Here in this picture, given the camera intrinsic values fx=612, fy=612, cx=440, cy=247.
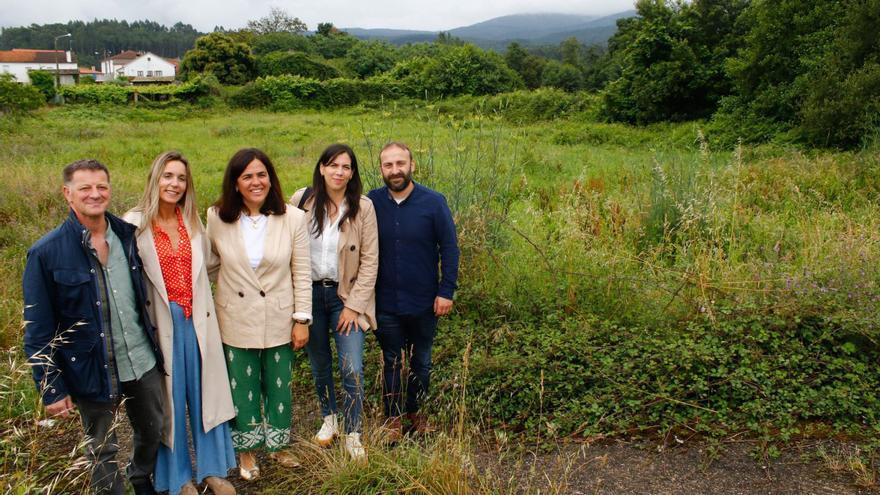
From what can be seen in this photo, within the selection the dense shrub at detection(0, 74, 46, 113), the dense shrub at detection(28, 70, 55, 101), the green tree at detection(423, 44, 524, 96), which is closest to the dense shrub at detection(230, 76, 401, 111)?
the green tree at detection(423, 44, 524, 96)

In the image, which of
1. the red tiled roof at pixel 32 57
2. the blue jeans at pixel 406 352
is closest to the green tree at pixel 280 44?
the red tiled roof at pixel 32 57

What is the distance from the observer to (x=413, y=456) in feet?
10.3

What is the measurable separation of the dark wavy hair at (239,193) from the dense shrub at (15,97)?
23.2 m

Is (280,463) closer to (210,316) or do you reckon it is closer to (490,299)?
(210,316)

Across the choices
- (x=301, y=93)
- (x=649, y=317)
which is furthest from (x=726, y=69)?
(x=301, y=93)

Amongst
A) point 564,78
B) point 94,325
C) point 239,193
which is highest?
point 564,78

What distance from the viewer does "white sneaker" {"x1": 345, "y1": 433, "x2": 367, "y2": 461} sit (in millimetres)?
3121

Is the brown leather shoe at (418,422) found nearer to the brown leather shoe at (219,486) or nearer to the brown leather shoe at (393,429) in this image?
the brown leather shoe at (393,429)

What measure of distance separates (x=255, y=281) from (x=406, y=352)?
105 cm

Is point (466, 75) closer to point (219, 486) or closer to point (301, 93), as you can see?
point (301, 93)

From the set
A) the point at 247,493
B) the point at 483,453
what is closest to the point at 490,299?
the point at 483,453

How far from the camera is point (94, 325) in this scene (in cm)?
273

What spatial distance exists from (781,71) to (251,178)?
679 inches

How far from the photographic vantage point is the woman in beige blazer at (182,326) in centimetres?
298
